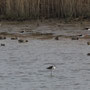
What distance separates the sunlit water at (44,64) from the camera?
12461 mm

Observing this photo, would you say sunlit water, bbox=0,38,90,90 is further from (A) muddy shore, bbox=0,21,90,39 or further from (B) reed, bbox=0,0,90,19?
(B) reed, bbox=0,0,90,19

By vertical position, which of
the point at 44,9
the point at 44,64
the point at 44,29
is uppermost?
the point at 44,9

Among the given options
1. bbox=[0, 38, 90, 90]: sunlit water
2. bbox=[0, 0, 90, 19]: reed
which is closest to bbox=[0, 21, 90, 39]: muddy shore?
bbox=[0, 0, 90, 19]: reed

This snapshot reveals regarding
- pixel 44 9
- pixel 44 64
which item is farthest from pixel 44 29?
pixel 44 64

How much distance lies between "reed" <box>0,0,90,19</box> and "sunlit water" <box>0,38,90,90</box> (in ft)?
13.0

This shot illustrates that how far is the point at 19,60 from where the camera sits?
1559cm

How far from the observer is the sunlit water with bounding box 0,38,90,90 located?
12461 mm

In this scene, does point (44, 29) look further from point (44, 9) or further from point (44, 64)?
point (44, 64)

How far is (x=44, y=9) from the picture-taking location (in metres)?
23.6

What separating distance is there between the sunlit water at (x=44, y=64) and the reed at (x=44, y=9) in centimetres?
396

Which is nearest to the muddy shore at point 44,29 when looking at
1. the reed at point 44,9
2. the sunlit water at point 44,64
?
the reed at point 44,9

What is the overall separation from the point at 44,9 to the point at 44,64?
29.3 ft

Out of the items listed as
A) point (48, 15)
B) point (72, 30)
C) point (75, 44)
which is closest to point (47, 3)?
point (48, 15)

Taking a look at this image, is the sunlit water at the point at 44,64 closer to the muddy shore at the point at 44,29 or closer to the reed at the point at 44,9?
the muddy shore at the point at 44,29
